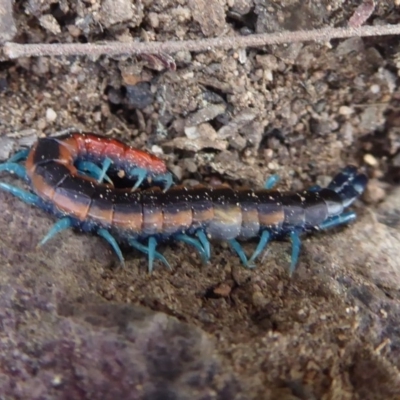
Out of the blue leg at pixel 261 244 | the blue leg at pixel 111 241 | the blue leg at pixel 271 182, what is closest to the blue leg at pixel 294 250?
the blue leg at pixel 261 244

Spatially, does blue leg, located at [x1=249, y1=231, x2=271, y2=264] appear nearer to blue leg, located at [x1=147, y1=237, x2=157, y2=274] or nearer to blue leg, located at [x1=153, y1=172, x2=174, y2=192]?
blue leg, located at [x1=147, y1=237, x2=157, y2=274]

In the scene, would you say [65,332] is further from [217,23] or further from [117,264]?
[217,23]

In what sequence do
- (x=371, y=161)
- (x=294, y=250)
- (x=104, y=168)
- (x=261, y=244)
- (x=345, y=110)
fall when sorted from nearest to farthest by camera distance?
(x=294, y=250), (x=261, y=244), (x=104, y=168), (x=345, y=110), (x=371, y=161)

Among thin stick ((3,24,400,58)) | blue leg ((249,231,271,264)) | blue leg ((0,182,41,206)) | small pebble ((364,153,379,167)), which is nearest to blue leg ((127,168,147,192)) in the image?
blue leg ((0,182,41,206))

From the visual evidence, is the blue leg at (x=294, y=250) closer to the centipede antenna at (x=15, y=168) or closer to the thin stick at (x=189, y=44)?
the thin stick at (x=189, y=44)

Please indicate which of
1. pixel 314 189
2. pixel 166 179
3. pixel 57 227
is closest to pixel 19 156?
pixel 57 227

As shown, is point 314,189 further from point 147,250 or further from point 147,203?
point 147,250
